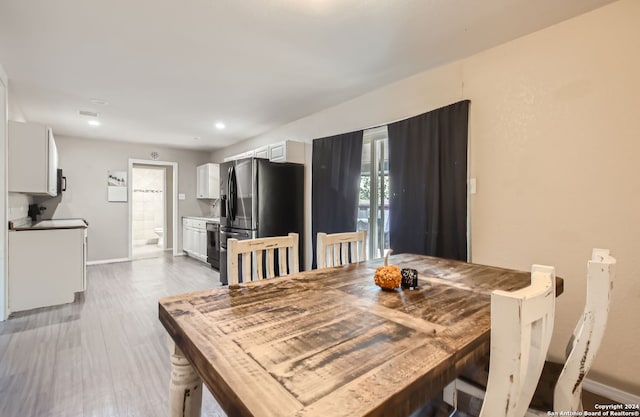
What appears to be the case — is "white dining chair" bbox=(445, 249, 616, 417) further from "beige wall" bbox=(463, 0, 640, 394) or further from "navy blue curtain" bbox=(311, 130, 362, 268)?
"navy blue curtain" bbox=(311, 130, 362, 268)

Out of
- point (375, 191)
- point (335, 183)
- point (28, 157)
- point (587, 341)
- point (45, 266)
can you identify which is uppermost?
point (28, 157)

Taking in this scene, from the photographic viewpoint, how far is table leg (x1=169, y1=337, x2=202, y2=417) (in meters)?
0.97

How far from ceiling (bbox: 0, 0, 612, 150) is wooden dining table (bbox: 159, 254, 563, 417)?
5.48 feet

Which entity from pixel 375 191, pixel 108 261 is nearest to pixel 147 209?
pixel 108 261

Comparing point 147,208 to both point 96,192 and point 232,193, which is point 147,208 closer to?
point 96,192

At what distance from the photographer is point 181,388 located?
0.98 meters

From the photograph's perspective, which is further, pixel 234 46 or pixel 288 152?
pixel 288 152

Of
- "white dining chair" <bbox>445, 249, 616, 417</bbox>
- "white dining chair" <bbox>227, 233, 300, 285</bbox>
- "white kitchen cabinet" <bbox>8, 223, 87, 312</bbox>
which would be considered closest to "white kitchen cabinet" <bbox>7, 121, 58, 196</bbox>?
"white kitchen cabinet" <bbox>8, 223, 87, 312</bbox>

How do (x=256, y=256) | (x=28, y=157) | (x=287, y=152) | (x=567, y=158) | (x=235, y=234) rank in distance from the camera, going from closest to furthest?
(x=256, y=256)
(x=567, y=158)
(x=28, y=157)
(x=287, y=152)
(x=235, y=234)

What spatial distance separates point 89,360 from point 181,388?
1.77m

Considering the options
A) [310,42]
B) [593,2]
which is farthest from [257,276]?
[593,2]

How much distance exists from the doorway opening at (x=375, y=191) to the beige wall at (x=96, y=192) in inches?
197

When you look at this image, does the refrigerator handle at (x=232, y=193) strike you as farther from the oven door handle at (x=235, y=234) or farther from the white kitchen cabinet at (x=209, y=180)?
the white kitchen cabinet at (x=209, y=180)

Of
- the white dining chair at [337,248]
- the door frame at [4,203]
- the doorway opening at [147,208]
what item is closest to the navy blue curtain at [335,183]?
the white dining chair at [337,248]
